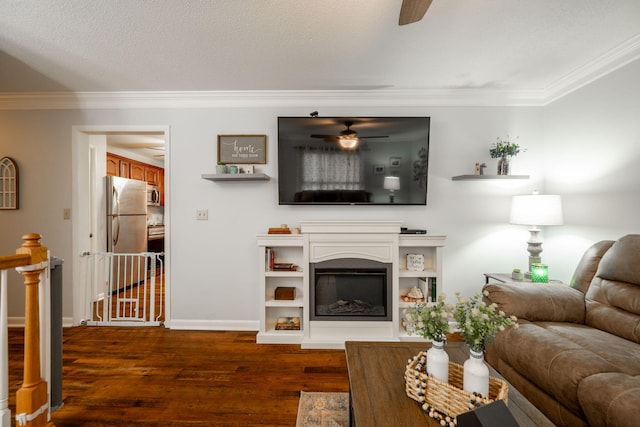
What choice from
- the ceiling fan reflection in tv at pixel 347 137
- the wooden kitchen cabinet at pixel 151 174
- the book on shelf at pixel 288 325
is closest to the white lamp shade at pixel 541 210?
the ceiling fan reflection in tv at pixel 347 137

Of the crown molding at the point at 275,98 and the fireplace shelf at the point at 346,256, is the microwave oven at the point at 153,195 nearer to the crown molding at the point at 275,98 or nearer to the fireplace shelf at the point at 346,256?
Answer: the crown molding at the point at 275,98

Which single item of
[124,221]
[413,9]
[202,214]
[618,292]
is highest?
[413,9]

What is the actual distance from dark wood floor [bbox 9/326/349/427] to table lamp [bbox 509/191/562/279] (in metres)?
1.98

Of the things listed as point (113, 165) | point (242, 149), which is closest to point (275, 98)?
point (242, 149)

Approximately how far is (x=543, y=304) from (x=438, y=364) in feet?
4.14

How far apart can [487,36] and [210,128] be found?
2532 mm

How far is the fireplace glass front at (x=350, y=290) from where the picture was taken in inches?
106

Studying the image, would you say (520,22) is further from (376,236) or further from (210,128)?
(210,128)

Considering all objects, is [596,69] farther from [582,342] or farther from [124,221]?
[124,221]

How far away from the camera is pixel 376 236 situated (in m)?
2.68

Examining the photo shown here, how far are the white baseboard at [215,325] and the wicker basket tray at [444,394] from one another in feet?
7.04

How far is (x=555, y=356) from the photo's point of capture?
143 cm

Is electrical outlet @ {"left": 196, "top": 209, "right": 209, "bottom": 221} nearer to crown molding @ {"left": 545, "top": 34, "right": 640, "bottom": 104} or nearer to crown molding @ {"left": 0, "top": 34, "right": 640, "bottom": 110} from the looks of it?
crown molding @ {"left": 0, "top": 34, "right": 640, "bottom": 110}

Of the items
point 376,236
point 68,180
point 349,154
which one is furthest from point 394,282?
point 68,180
